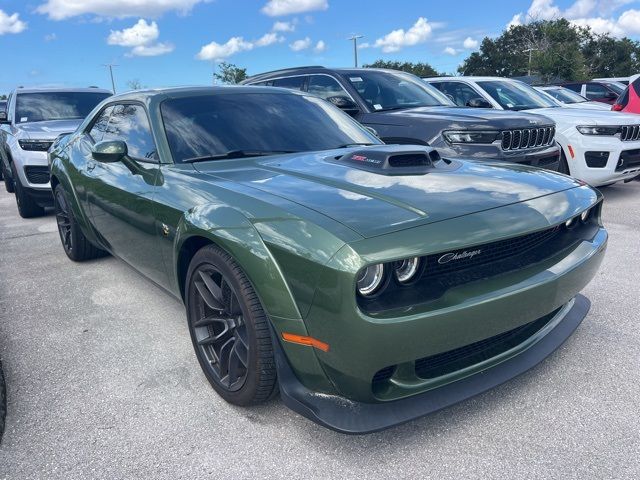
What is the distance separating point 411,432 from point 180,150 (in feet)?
6.25

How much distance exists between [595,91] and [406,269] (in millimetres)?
16487

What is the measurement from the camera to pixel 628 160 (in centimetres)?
632

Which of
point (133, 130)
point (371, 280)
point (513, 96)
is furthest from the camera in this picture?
point (513, 96)

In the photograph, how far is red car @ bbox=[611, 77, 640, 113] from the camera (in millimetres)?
8242

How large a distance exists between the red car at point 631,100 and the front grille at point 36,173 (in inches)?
330

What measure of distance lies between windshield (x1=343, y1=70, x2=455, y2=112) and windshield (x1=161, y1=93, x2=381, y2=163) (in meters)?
2.72

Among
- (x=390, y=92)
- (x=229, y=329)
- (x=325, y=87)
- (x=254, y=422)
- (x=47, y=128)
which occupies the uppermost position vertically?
(x=325, y=87)

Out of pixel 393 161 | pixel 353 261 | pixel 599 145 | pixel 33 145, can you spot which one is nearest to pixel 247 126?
pixel 393 161

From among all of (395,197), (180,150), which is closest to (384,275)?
(395,197)

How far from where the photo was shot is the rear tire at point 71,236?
4.50 m

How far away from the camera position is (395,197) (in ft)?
6.93

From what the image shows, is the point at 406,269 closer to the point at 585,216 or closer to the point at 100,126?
the point at 585,216

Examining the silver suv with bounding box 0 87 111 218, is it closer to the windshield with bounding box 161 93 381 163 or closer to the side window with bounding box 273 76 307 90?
the side window with bounding box 273 76 307 90

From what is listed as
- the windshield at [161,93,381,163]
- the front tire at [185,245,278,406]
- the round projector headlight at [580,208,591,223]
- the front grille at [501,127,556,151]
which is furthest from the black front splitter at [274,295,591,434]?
the front grille at [501,127,556,151]
